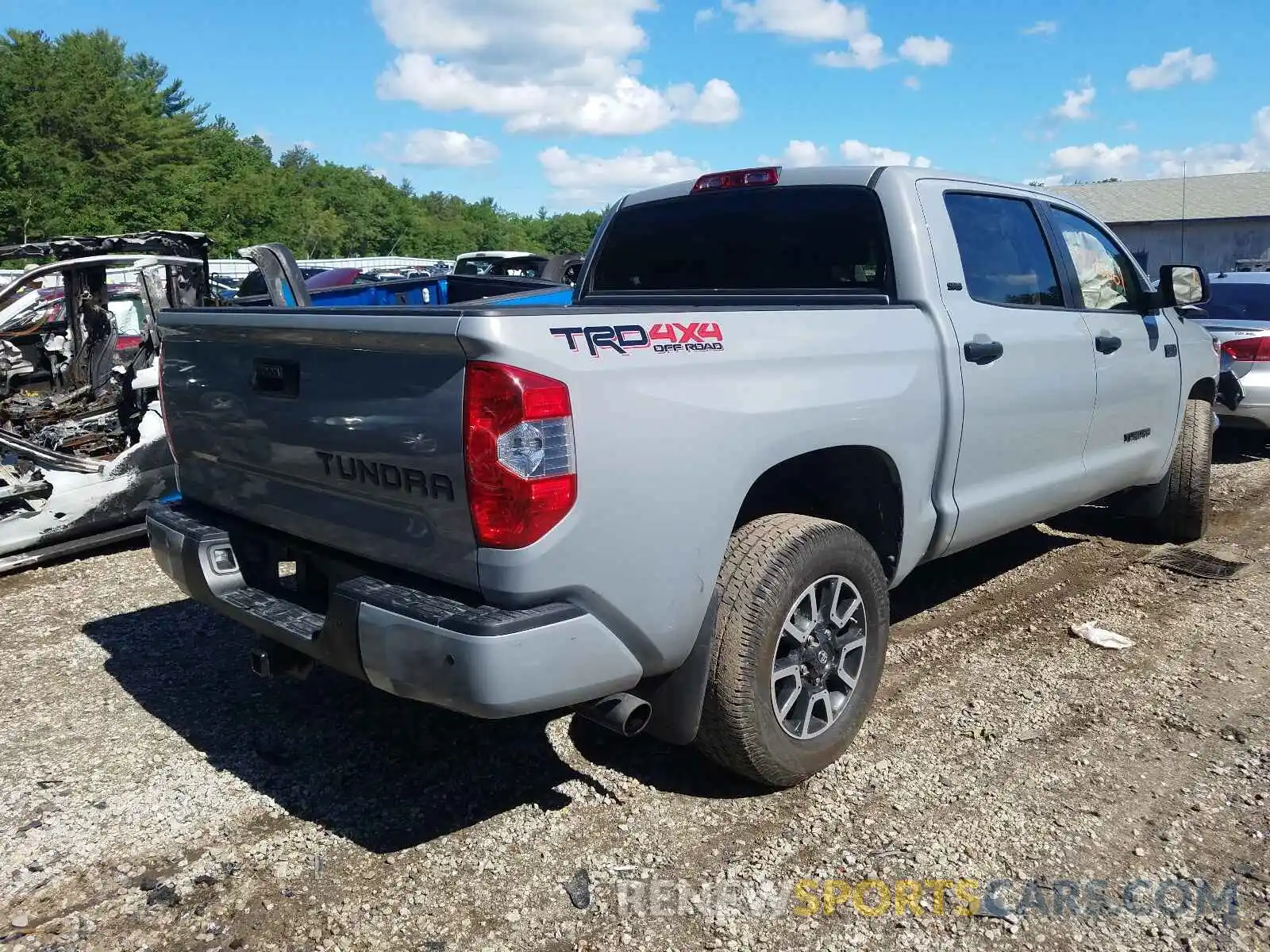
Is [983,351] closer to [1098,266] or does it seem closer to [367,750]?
[1098,266]

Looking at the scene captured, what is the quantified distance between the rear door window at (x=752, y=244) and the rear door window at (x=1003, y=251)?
0.39 meters

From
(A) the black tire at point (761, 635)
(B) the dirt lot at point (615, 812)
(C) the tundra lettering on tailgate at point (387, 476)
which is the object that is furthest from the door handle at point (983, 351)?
(C) the tundra lettering on tailgate at point (387, 476)

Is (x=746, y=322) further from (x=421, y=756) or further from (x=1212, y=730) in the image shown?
(x=1212, y=730)

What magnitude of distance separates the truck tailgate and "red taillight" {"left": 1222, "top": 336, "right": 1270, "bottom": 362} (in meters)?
8.09

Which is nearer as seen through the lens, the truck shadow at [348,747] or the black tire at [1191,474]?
the truck shadow at [348,747]

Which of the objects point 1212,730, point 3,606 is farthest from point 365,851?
point 3,606

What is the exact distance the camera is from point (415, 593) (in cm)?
272

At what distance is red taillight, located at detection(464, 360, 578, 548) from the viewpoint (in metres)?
2.45

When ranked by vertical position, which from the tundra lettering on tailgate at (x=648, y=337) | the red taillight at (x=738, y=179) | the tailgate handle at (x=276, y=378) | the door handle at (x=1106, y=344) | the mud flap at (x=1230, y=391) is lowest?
the mud flap at (x=1230, y=391)

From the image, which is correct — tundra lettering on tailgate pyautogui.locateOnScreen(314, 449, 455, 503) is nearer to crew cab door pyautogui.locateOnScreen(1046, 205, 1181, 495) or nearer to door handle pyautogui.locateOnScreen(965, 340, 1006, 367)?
door handle pyautogui.locateOnScreen(965, 340, 1006, 367)

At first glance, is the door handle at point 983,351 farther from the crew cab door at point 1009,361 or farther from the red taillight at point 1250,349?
the red taillight at point 1250,349

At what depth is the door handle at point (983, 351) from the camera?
383 centimetres

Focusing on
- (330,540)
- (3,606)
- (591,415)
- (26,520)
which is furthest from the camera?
(26,520)

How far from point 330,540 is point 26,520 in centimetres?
396
